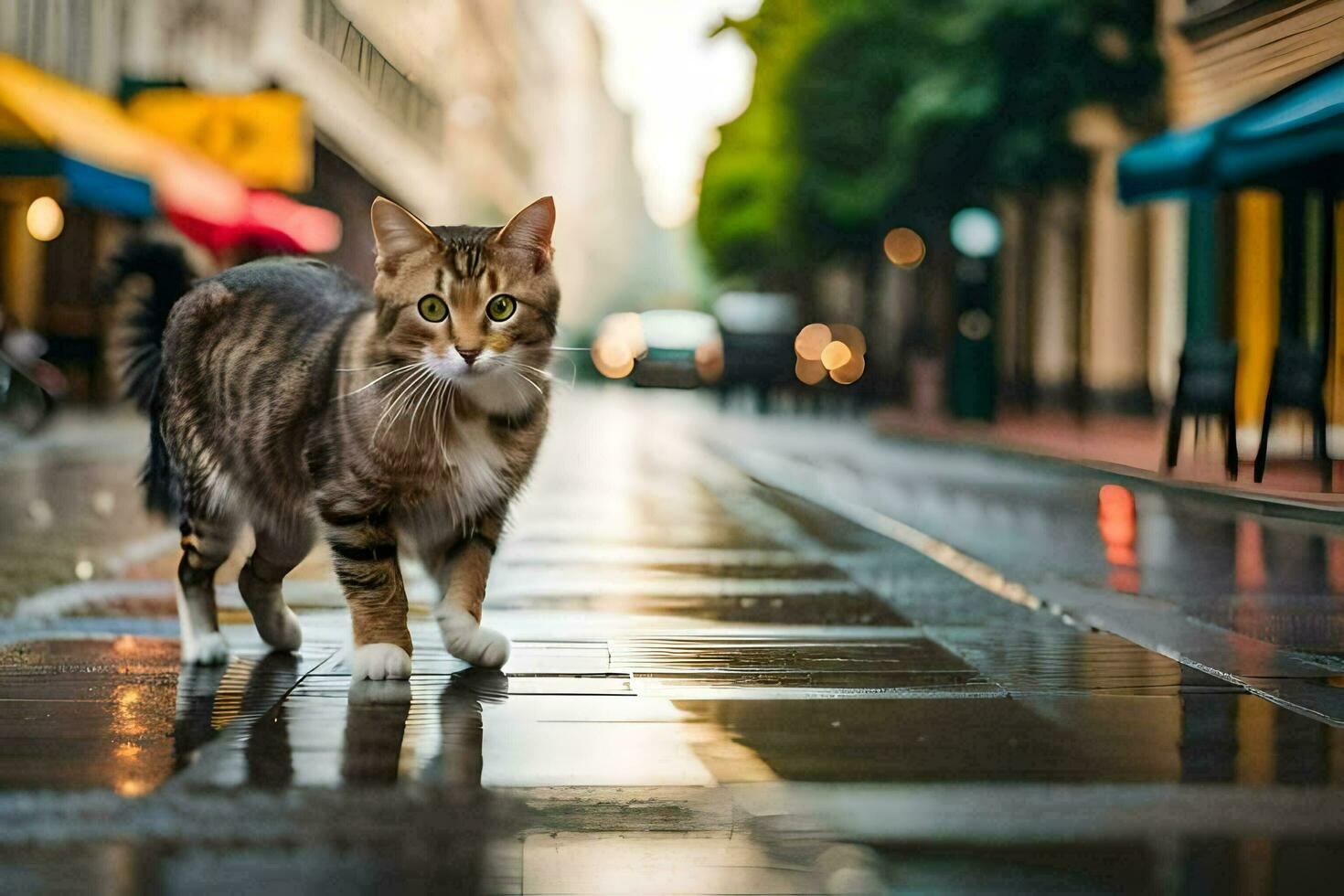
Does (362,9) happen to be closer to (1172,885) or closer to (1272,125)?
(1272,125)

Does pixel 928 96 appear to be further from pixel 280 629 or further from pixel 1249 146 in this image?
pixel 280 629

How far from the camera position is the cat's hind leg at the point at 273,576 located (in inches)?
260

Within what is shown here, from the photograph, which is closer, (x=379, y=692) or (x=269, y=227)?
(x=379, y=692)

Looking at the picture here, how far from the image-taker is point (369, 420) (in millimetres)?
6039

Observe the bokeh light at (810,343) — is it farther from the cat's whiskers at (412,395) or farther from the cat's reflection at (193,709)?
the cat's whiskers at (412,395)

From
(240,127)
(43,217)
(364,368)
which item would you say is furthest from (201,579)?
(240,127)

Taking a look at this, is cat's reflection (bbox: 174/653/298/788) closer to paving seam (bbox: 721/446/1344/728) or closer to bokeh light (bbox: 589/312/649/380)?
paving seam (bbox: 721/446/1344/728)

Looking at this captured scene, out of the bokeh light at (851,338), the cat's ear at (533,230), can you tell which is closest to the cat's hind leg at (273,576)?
the cat's ear at (533,230)

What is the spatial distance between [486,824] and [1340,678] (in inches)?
134

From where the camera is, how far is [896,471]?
1923 cm

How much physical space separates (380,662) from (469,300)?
3.74 feet

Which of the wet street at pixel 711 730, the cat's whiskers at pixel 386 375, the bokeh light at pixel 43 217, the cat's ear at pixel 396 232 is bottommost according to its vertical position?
the wet street at pixel 711 730

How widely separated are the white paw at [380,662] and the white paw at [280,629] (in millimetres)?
778

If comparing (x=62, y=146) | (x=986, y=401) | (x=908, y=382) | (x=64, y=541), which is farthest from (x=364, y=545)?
(x=908, y=382)
